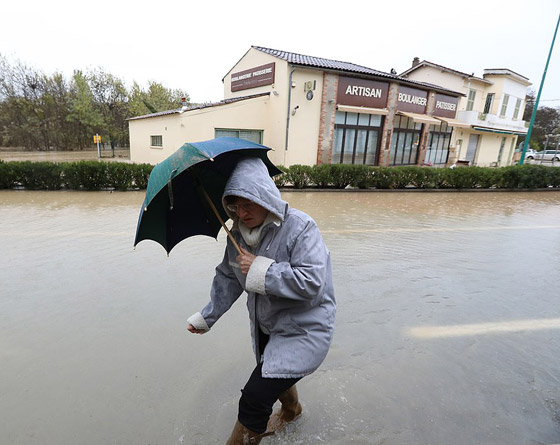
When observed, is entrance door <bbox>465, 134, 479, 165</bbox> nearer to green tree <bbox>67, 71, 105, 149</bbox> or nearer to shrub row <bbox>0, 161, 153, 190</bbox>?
shrub row <bbox>0, 161, 153, 190</bbox>

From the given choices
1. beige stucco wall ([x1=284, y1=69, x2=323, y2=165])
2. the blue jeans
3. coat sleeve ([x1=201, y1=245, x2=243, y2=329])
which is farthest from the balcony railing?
the blue jeans

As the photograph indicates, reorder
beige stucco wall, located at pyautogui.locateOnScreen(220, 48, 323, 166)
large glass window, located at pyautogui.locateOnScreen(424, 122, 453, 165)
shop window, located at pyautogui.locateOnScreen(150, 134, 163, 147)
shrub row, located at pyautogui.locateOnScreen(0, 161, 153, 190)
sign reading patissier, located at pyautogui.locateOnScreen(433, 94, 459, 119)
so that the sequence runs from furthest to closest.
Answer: large glass window, located at pyautogui.locateOnScreen(424, 122, 453, 165) < sign reading patissier, located at pyautogui.locateOnScreen(433, 94, 459, 119) < shop window, located at pyautogui.locateOnScreen(150, 134, 163, 147) < beige stucco wall, located at pyautogui.locateOnScreen(220, 48, 323, 166) < shrub row, located at pyautogui.locateOnScreen(0, 161, 153, 190)

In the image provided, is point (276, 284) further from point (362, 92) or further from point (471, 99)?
point (471, 99)

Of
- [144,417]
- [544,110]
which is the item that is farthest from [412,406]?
[544,110]

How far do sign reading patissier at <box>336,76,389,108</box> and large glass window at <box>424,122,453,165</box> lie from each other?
5908mm

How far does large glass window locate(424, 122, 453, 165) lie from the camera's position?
72.4 feet

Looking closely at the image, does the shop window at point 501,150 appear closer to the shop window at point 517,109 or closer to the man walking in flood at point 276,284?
the shop window at point 517,109

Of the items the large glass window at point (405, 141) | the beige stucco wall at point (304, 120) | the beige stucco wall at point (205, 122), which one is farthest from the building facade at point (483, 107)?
the beige stucco wall at point (205, 122)

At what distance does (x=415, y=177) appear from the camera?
13.5 meters

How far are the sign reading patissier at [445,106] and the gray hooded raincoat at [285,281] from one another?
2275 centimetres

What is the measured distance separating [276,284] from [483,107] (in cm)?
3064

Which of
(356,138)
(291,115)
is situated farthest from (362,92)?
(291,115)

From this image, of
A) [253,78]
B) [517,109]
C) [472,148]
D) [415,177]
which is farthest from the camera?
[517,109]

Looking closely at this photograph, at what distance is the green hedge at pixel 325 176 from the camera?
10.3m
